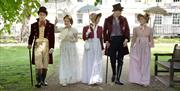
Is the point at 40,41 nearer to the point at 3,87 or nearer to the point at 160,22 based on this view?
the point at 3,87

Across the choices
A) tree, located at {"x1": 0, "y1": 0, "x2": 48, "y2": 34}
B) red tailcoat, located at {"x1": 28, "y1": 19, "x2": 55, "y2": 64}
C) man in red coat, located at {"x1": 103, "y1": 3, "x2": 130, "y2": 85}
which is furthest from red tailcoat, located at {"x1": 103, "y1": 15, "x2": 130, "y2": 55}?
tree, located at {"x1": 0, "y1": 0, "x2": 48, "y2": 34}

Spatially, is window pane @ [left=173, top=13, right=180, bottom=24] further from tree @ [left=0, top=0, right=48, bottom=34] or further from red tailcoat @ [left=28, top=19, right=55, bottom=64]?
red tailcoat @ [left=28, top=19, right=55, bottom=64]

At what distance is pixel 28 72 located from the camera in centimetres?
1482

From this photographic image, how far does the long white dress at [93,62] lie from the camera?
37.5ft

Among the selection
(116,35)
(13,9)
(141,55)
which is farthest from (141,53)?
(13,9)

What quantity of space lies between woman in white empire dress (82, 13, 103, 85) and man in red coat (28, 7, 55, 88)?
3.21 feet

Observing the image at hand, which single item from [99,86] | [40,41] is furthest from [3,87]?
[99,86]

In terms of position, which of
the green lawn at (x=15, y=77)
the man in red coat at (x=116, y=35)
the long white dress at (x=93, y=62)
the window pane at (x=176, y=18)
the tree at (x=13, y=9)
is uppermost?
the window pane at (x=176, y=18)

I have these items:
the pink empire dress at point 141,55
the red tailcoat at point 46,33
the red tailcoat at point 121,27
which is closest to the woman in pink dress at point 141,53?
the pink empire dress at point 141,55

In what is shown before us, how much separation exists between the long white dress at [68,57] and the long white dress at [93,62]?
0.26m

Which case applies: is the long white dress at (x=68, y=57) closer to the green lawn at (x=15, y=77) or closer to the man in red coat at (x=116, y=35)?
the man in red coat at (x=116, y=35)

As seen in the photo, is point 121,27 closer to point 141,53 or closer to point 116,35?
point 116,35

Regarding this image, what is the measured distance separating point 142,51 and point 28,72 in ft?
15.5

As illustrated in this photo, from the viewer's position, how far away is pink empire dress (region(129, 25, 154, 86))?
37.5 ft
